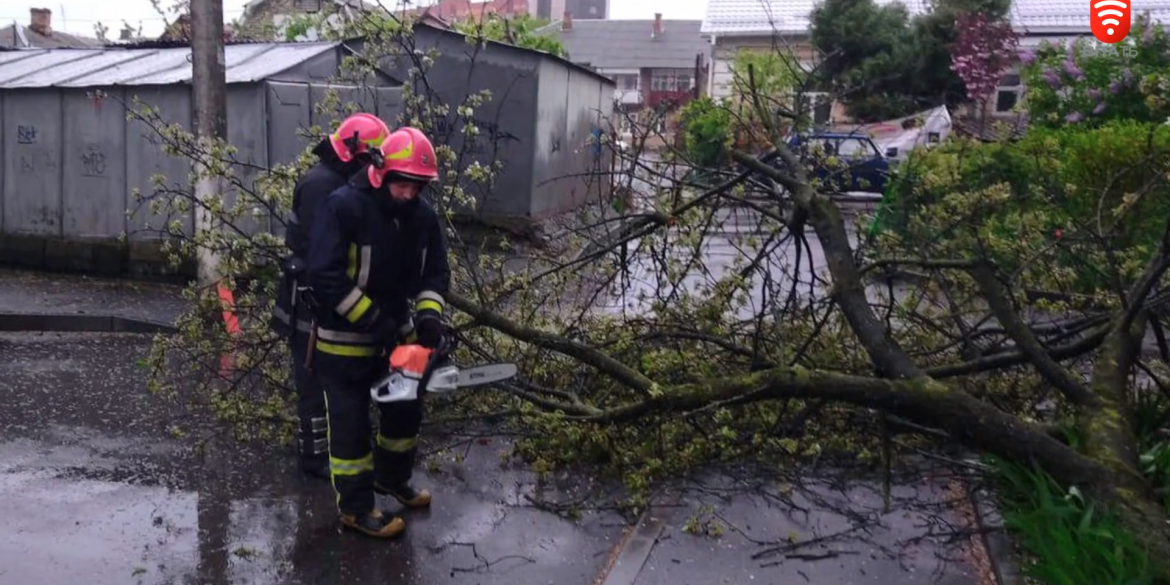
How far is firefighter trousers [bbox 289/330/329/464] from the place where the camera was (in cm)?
528

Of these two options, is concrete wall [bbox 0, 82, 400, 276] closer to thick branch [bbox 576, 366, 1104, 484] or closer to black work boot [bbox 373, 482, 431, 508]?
black work boot [bbox 373, 482, 431, 508]

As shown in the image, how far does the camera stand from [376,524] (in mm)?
4625

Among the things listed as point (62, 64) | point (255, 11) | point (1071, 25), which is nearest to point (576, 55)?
point (255, 11)

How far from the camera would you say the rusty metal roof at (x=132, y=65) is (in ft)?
37.4

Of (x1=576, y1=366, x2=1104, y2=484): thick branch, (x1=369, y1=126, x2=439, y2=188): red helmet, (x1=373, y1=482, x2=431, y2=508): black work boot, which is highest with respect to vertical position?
(x1=369, y1=126, x2=439, y2=188): red helmet

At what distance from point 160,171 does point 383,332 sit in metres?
7.40

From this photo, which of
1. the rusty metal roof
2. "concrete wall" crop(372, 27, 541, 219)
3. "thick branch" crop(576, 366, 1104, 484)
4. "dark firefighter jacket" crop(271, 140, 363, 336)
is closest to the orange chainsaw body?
"dark firefighter jacket" crop(271, 140, 363, 336)

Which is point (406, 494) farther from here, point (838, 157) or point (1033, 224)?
point (1033, 224)

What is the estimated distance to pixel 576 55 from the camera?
50156 mm

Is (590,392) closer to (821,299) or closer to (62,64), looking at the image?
(821,299)

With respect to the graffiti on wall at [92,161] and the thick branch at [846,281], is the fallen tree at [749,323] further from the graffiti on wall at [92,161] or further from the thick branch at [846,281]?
the graffiti on wall at [92,161]

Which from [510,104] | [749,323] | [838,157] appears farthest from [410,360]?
[510,104]

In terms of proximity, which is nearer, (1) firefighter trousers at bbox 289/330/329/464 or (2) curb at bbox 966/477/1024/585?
(2) curb at bbox 966/477/1024/585

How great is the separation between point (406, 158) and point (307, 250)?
36.6 inches
